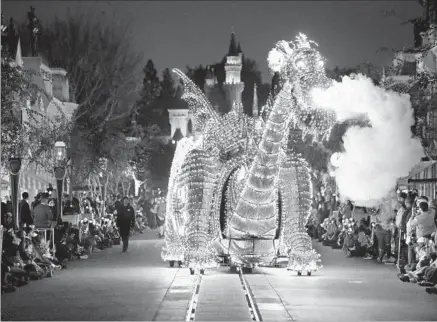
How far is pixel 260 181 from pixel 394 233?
5477mm

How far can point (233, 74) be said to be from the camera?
5364 inches

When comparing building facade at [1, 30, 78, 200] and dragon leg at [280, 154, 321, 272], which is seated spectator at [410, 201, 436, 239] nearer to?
dragon leg at [280, 154, 321, 272]

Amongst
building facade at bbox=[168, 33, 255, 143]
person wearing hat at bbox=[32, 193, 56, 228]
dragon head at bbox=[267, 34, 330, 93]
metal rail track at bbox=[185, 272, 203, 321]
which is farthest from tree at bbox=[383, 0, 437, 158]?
building facade at bbox=[168, 33, 255, 143]

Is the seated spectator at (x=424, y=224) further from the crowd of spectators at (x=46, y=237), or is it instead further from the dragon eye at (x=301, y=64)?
the crowd of spectators at (x=46, y=237)

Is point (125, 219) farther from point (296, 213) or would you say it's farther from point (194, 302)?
point (194, 302)

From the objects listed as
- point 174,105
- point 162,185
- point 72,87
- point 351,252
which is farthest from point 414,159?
point 174,105

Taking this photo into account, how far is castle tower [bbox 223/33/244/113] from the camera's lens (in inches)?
5116

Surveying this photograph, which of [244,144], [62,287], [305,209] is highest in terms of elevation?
[244,144]

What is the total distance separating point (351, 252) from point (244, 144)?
7.36 metres

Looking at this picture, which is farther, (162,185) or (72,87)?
(162,185)

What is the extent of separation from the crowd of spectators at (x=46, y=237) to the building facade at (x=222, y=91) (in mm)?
92967

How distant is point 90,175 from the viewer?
49.5 meters

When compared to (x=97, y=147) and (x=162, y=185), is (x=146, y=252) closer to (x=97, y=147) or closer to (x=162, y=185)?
(x=97, y=147)

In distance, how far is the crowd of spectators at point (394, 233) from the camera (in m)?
18.6
